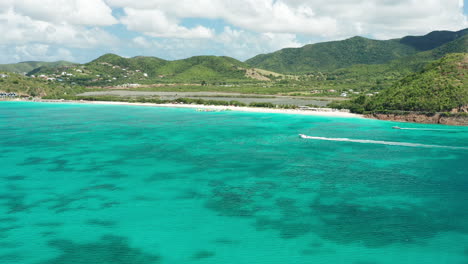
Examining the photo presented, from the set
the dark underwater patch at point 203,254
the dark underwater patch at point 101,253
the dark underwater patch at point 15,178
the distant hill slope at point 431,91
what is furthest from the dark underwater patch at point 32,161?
the distant hill slope at point 431,91

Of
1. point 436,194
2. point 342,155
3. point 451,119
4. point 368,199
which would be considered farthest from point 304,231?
point 451,119

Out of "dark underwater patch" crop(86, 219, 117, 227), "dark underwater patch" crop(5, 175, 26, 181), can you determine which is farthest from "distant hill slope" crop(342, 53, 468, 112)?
"dark underwater patch" crop(5, 175, 26, 181)

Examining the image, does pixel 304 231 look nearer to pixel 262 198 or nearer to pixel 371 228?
pixel 371 228

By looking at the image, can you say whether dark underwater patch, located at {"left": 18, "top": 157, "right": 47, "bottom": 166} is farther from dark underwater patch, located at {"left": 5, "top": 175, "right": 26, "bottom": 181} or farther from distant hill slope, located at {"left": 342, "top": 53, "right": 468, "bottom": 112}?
distant hill slope, located at {"left": 342, "top": 53, "right": 468, "bottom": 112}

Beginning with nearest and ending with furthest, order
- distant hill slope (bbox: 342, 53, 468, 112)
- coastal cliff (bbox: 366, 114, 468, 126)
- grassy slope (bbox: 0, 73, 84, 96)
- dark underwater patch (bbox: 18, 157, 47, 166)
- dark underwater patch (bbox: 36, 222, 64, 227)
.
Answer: dark underwater patch (bbox: 36, 222, 64, 227), dark underwater patch (bbox: 18, 157, 47, 166), coastal cliff (bbox: 366, 114, 468, 126), distant hill slope (bbox: 342, 53, 468, 112), grassy slope (bbox: 0, 73, 84, 96)

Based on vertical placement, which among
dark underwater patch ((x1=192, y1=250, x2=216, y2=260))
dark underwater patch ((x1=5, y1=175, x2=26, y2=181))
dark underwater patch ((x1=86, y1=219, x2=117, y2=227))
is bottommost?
dark underwater patch ((x1=192, y1=250, x2=216, y2=260))

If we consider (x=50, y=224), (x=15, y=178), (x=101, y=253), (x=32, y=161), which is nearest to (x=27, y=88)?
(x=32, y=161)
